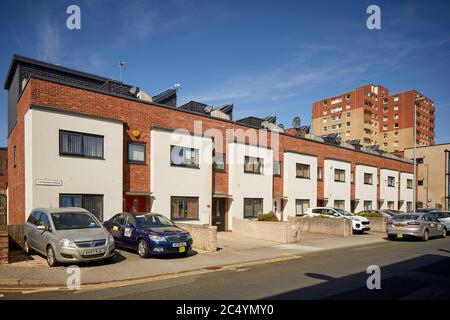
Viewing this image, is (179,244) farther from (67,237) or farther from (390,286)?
(390,286)

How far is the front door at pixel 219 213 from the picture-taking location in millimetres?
21548

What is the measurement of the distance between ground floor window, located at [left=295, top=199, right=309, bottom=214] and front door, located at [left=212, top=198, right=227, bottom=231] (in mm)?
7220

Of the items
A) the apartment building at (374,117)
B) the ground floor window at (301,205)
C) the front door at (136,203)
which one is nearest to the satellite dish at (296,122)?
the ground floor window at (301,205)

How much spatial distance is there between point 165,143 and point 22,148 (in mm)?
6445

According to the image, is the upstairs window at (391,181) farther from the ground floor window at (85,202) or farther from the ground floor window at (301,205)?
the ground floor window at (85,202)

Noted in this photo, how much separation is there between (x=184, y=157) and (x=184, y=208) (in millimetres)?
2726

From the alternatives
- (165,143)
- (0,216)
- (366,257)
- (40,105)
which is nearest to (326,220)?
(366,257)

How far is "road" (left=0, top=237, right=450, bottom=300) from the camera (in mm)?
7357

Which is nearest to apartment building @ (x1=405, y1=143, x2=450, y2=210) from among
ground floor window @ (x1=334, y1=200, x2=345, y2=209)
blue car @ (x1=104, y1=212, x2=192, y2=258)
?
ground floor window @ (x1=334, y1=200, x2=345, y2=209)

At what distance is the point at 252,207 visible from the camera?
23422 mm

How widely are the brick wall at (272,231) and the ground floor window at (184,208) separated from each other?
2848mm

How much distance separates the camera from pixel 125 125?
17.4 meters

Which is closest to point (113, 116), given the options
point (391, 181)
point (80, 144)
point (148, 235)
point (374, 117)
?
point (80, 144)

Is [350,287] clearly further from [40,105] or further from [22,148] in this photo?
[22,148]
